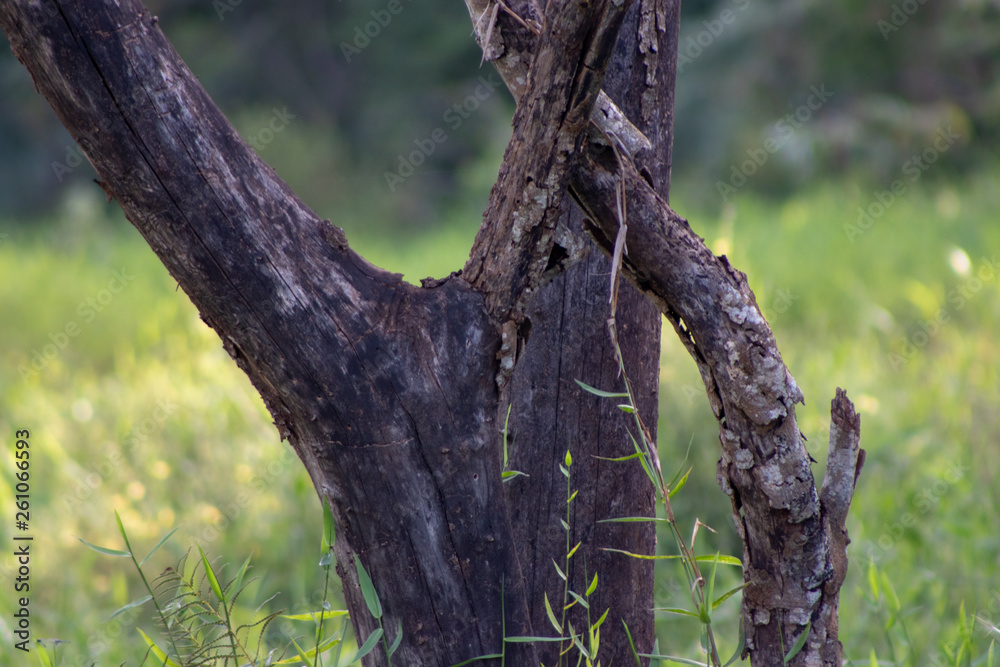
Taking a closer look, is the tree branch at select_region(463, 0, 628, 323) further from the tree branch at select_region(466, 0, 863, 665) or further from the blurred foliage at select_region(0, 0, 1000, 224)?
the blurred foliage at select_region(0, 0, 1000, 224)

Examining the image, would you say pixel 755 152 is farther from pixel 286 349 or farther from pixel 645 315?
pixel 286 349

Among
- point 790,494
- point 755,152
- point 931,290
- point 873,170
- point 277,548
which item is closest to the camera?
point 790,494

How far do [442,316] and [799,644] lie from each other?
0.69 metres

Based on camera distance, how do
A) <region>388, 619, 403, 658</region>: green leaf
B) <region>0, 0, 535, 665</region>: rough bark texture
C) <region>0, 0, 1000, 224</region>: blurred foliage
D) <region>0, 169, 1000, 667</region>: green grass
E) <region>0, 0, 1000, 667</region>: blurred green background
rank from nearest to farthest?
<region>0, 0, 535, 665</region>: rough bark texture < <region>388, 619, 403, 658</region>: green leaf < <region>0, 169, 1000, 667</region>: green grass < <region>0, 0, 1000, 667</region>: blurred green background < <region>0, 0, 1000, 224</region>: blurred foliage

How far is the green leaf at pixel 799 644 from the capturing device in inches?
43.3

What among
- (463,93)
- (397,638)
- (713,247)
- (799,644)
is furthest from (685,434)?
(463,93)

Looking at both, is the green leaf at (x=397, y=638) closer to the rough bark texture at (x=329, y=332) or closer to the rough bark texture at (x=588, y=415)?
the rough bark texture at (x=329, y=332)

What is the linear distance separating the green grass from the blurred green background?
0.05ft

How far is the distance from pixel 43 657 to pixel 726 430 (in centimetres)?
106

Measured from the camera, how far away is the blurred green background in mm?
2473

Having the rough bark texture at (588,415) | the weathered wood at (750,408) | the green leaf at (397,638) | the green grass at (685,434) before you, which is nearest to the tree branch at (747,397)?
the weathered wood at (750,408)

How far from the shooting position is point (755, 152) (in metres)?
8.77

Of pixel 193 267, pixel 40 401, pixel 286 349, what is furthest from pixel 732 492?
pixel 40 401

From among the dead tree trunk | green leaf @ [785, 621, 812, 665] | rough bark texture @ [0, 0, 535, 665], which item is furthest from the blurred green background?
rough bark texture @ [0, 0, 535, 665]
